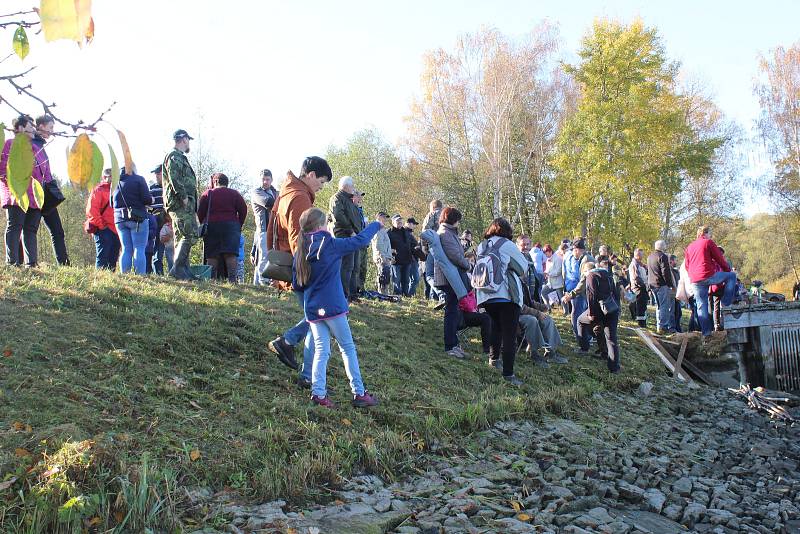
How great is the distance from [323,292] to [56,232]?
5279mm

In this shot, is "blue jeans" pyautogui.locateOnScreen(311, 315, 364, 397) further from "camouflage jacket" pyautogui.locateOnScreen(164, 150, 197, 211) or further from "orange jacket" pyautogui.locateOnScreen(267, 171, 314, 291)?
"camouflage jacket" pyautogui.locateOnScreen(164, 150, 197, 211)

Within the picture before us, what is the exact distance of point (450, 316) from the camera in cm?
908

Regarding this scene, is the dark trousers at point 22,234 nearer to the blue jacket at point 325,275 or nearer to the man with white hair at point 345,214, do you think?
the man with white hair at point 345,214

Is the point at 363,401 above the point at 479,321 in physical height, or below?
below

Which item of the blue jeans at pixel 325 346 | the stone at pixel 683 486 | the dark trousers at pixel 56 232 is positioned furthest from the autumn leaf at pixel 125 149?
the dark trousers at pixel 56 232

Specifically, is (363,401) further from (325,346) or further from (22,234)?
(22,234)

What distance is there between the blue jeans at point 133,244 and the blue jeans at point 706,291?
34.7ft

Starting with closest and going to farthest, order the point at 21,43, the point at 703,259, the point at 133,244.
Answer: the point at 21,43 → the point at 133,244 → the point at 703,259

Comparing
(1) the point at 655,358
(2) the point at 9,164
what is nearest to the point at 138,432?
(2) the point at 9,164

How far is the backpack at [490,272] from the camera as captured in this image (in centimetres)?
809

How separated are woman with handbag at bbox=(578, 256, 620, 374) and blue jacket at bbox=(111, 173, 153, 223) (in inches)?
277

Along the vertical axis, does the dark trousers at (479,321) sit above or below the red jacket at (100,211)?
below

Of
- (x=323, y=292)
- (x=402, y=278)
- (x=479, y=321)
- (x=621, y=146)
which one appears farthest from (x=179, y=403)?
(x=621, y=146)

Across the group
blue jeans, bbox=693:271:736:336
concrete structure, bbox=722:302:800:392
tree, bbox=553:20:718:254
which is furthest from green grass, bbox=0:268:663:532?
tree, bbox=553:20:718:254
